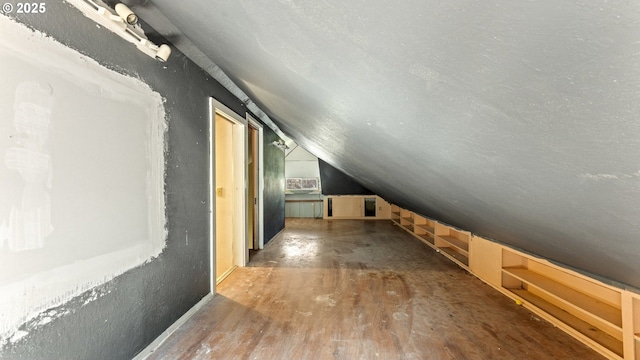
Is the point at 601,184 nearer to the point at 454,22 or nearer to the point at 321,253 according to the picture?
the point at 454,22

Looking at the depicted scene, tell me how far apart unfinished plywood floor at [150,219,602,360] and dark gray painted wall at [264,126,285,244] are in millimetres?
1305

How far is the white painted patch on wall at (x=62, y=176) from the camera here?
94 centimetres

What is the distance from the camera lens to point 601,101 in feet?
1.85

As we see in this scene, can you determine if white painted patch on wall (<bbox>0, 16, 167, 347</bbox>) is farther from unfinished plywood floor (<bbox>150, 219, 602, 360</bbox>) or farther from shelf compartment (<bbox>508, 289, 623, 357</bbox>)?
shelf compartment (<bbox>508, 289, 623, 357</bbox>)

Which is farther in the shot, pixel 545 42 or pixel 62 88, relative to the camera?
pixel 62 88

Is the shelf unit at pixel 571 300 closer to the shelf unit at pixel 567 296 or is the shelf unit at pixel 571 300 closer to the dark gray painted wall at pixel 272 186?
the shelf unit at pixel 567 296

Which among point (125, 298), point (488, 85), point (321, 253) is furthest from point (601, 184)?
point (321, 253)

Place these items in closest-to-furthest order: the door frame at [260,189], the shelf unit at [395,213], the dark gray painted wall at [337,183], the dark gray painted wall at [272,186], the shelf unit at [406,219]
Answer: the door frame at [260,189] < the dark gray painted wall at [272,186] < the shelf unit at [406,219] < the shelf unit at [395,213] < the dark gray painted wall at [337,183]

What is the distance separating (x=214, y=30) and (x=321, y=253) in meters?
3.30

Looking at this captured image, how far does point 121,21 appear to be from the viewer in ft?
4.27

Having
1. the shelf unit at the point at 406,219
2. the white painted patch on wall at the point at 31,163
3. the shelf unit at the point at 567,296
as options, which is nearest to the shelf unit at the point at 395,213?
the shelf unit at the point at 406,219

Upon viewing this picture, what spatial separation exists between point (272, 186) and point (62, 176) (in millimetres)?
3823

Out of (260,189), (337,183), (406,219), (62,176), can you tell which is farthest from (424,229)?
(62,176)

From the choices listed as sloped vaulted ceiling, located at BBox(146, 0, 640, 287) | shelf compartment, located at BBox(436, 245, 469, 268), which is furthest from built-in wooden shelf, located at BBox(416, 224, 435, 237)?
sloped vaulted ceiling, located at BBox(146, 0, 640, 287)
